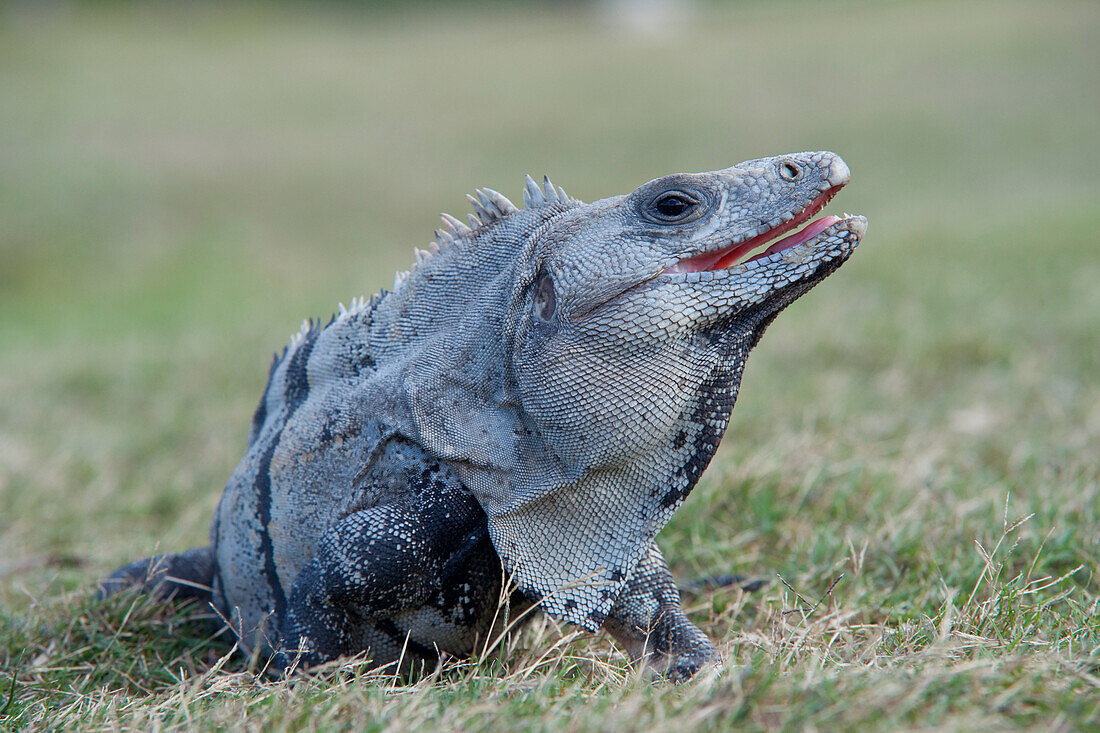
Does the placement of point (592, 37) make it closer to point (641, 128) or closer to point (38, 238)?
point (641, 128)

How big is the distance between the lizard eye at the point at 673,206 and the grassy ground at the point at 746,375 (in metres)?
1.14

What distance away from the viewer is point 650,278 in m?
2.63

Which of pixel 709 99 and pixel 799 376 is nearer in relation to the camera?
pixel 799 376

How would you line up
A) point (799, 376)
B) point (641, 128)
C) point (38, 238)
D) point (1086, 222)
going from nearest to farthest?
point (799, 376) → point (1086, 222) → point (38, 238) → point (641, 128)

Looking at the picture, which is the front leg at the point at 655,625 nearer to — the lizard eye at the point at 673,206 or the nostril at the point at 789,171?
the lizard eye at the point at 673,206

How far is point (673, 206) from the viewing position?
9.05 ft

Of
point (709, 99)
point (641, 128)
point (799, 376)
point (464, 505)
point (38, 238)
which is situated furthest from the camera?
point (709, 99)

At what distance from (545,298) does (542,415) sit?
1.09ft

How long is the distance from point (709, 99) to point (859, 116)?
3.26 metres

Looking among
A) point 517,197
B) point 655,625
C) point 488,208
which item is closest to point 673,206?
point 488,208

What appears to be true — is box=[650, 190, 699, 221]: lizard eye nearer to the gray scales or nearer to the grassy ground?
the gray scales

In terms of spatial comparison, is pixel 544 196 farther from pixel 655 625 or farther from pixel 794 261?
pixel 655 625

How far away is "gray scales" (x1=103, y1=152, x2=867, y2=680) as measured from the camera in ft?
8.57

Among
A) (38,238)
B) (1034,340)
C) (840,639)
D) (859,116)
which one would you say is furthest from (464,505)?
(859,116)
